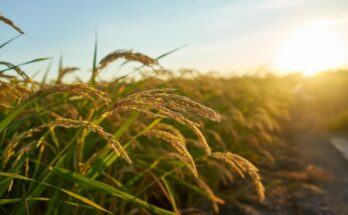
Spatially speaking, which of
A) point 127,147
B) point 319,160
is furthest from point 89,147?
point 319,160

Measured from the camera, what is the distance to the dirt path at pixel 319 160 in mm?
4176

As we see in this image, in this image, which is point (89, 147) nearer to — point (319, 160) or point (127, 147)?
point (127, 147)

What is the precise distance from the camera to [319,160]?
600cm

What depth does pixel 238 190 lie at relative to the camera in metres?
4.09

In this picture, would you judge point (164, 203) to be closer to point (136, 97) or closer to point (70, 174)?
point (70, 174)

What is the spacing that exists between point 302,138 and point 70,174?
608 cm

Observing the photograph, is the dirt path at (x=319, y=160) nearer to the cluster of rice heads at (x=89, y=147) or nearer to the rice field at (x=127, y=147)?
the rice field at (x=127, y=147)

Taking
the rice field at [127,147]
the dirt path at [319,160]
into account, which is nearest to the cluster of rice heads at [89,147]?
the rice field at [127,147]

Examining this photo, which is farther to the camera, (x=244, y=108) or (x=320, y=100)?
(x=320, y=100)

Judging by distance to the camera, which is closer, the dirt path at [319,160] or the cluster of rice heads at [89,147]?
the cluster of rice heads at [89,147]

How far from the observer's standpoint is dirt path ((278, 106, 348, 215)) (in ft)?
13.7

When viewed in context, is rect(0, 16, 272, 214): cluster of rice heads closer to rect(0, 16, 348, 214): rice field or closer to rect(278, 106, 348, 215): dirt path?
rect(0, 16, 348, 214): rice field

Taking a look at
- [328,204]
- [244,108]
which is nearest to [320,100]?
[244,108]

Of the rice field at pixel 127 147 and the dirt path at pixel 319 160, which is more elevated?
the rice field at pixel 127 147
